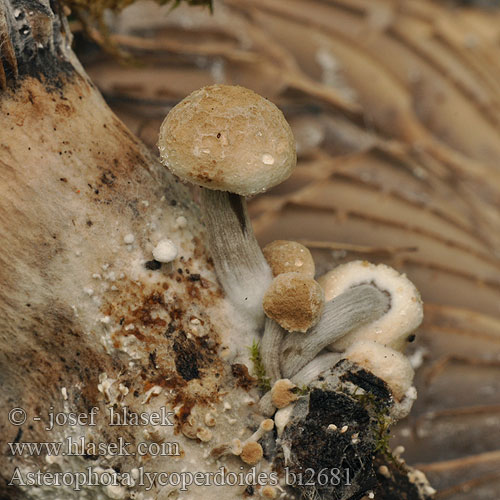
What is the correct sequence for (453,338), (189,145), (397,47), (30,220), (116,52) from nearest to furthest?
(189,145) → (30,220) → (116,52) → (453,338) → (397,47)

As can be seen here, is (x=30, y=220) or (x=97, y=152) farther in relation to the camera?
(x=97, y=152)

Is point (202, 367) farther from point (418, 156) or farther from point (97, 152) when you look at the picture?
point (418, 156)

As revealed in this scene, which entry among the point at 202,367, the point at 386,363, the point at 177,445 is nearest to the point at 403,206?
the point at 386,363

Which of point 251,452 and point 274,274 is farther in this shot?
point 274,274

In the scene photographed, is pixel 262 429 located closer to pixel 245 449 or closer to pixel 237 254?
pixel 245 449

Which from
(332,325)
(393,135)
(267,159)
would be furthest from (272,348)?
(393,135)

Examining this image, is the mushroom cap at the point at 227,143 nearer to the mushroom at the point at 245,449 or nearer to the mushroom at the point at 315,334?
the mushroom at the point at 315,334

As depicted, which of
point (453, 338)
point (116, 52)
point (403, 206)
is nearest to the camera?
point (116, 52)

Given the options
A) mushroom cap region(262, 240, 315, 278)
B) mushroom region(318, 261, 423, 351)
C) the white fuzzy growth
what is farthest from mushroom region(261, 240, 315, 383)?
the white fuzzy growth
